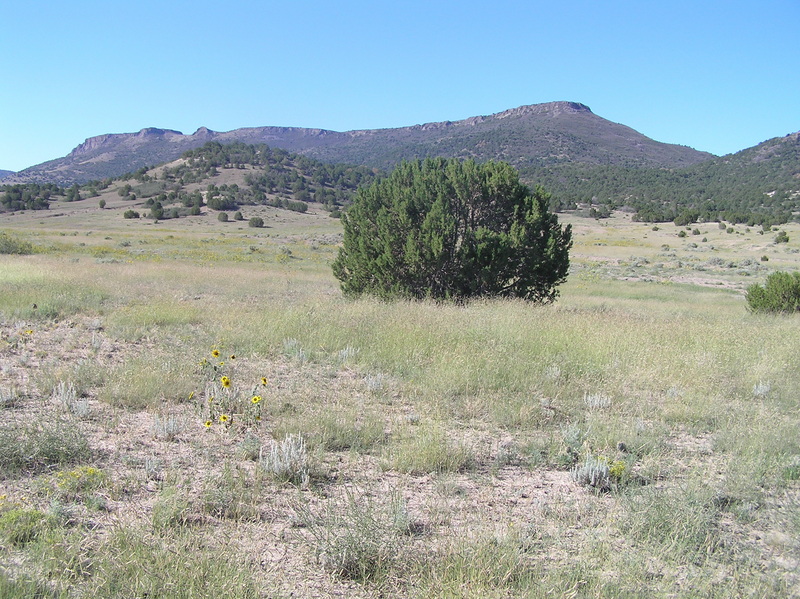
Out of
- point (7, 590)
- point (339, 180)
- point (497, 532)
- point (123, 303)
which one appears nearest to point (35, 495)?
point (7, 590)

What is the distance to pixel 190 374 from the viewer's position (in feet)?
21.4

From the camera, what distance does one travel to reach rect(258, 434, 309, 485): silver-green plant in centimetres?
404

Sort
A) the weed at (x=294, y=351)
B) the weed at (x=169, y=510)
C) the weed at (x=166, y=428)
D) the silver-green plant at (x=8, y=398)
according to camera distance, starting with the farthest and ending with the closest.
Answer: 1. the weed at (x=294, y=351)
2. the silver-green plant at (x=8, y=398)
3. the weed at (x=166, y=428)
4. the weed at (x=169, y=510)

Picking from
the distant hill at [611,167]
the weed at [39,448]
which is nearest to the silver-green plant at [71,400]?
the weed at [39,448]

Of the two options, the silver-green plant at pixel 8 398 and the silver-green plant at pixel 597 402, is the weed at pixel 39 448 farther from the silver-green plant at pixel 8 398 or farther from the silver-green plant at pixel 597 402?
the silver-green plant at pixel 597 402

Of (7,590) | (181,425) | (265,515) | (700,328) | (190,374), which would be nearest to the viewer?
(7,590)

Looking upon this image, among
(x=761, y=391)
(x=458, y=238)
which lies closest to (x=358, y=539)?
(x=761, y=391)

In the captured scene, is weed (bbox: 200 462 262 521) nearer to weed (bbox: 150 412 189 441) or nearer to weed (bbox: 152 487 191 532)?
weed (bbox: 152 487 191 532)

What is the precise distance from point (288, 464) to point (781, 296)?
1687 cm

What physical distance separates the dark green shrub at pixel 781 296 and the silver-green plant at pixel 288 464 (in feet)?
52.4

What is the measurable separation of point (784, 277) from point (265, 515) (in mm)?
17570

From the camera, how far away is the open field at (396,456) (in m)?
2.90

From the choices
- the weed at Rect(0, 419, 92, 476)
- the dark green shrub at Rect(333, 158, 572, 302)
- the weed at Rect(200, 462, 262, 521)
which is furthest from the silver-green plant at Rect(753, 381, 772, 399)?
the dark green shrub at Rect(333, 158, 572, 302)

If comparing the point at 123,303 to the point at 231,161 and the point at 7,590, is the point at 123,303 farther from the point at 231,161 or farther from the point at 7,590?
the point at 231,161
